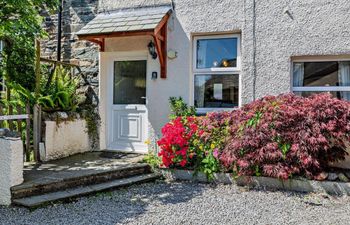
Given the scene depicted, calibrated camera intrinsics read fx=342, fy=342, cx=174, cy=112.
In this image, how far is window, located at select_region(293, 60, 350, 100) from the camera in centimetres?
706

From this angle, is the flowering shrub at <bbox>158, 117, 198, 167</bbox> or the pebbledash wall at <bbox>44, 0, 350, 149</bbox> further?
the pebbledash wall at <bbox>44, 0, 350, 149</bbox>

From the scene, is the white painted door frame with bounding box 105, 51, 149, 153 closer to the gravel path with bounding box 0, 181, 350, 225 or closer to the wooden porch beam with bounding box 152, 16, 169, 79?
the wooden porch beam with bounding box 152, 16, 169, 79

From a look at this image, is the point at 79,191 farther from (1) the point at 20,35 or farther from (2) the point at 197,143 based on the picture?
(1) the point at 20,35

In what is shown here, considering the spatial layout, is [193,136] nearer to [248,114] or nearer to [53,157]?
[248,114]

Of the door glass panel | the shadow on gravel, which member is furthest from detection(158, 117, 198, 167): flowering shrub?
the door glass panel

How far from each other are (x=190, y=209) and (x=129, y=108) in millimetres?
3998

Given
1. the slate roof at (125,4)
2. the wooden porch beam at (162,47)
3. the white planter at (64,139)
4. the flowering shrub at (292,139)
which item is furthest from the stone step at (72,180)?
the slate roof at (125,4)

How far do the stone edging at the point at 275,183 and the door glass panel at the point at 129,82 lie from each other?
242cm

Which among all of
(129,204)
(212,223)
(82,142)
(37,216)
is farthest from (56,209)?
(82,142)

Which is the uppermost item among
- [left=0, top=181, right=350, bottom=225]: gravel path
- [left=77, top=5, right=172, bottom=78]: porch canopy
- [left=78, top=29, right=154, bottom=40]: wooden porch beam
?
[left=77, top=5, right=172, bottom=78]: porch canopy

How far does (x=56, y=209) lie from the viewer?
495 centimetres

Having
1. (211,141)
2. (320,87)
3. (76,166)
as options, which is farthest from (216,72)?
(76,166)

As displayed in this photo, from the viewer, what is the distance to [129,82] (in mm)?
8656

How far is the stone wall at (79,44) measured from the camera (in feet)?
28.6
